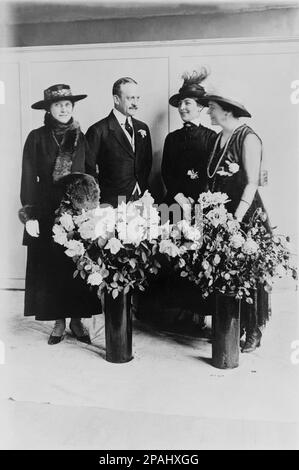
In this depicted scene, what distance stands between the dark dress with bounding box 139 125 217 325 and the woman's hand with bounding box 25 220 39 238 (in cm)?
50

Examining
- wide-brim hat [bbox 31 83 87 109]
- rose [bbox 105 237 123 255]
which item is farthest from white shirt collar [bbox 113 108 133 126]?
rose [bbox 105 237 123 255]

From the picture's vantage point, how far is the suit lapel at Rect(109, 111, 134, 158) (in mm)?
1904

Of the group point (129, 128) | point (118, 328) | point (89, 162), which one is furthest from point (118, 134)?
point (118, 328)

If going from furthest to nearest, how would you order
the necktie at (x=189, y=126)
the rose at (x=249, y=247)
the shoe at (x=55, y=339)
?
the shoe at (x=55, y=339) → the necktie at (x=189, y=126) → the rose at (x=249, y=247)

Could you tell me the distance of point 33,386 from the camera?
6.32ft

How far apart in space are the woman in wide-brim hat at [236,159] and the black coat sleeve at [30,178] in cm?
68

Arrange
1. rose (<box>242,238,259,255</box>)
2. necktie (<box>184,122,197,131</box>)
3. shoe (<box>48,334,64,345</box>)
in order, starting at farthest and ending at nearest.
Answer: shoe (<box>48,334,64,345</box>)
necktie (<box>184,122,197,131</box>)
rose (<box>242,238,259,255</box>)

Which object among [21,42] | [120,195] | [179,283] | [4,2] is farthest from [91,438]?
[4,2]

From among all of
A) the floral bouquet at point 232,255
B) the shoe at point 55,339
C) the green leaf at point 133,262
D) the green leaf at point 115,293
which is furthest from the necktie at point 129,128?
the shoe at point 55,339

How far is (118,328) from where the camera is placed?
190cm

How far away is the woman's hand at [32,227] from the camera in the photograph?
1966 mm

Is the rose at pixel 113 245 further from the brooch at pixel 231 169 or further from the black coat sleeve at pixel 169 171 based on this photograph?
the brooch at pixel 231 169

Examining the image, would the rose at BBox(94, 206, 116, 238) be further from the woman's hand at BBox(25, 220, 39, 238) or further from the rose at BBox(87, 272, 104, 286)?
the woman's hand at BBox(25, 220, 39, 238)
